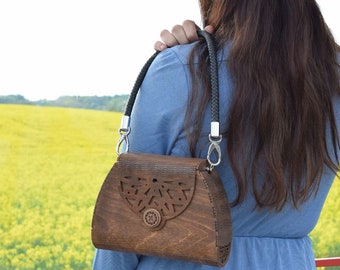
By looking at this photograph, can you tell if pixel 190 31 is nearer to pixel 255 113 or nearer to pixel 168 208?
pixel 255 113

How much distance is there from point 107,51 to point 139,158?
1.46 m

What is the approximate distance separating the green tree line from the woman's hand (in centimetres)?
131

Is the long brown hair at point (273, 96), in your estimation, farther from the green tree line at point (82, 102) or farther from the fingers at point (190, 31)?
the green tree line at point (82, 102)

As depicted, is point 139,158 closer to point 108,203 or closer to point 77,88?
point 108,203

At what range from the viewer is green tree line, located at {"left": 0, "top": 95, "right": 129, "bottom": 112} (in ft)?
7.38

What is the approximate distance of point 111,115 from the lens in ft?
8.04

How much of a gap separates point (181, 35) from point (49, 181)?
1443 millimetres

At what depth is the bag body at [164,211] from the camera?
0.86 metres

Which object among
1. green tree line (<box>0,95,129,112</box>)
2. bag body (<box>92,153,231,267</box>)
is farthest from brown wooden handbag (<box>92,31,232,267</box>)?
green tree line (<box>0,95,129,112</box>)

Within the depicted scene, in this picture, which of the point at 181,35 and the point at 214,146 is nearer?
the point at 214,146

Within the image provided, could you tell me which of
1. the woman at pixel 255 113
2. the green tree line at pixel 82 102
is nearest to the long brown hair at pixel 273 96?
the woman at pixel 255 113

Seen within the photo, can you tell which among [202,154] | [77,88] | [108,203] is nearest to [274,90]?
[202,154]

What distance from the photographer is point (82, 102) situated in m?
2.32

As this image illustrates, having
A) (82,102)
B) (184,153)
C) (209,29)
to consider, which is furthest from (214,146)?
(82,102)
